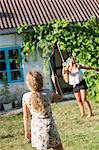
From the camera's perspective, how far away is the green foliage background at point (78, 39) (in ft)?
Answer: 41.2

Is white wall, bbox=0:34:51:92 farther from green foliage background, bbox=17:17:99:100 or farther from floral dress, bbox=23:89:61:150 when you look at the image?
floral dress, bbox=23:89:61:150

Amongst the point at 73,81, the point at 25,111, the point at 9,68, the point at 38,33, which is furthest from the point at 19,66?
the point at 25,111

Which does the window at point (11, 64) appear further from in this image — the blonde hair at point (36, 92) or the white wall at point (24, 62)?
the blonde hair at point (36, 92)

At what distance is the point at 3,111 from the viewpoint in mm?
12703

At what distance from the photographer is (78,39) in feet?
41.4

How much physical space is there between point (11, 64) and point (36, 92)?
28.4 feet

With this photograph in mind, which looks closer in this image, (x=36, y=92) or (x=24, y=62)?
(x=36, y=92)

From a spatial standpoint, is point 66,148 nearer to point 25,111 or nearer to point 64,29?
point 25,111

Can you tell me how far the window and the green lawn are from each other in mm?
2242

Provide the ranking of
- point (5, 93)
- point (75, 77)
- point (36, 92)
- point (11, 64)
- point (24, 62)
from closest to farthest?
point (36, 92) < point (75, 77) < point (5, 93) < point (24, 62) < point (11, 64)

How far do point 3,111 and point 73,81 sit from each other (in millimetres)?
3148

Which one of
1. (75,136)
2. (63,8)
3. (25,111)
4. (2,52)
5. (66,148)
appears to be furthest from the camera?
(63,8)

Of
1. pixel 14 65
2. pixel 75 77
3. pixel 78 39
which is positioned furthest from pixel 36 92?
pixel 14 65

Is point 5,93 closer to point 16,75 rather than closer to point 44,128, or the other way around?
point 16,75
